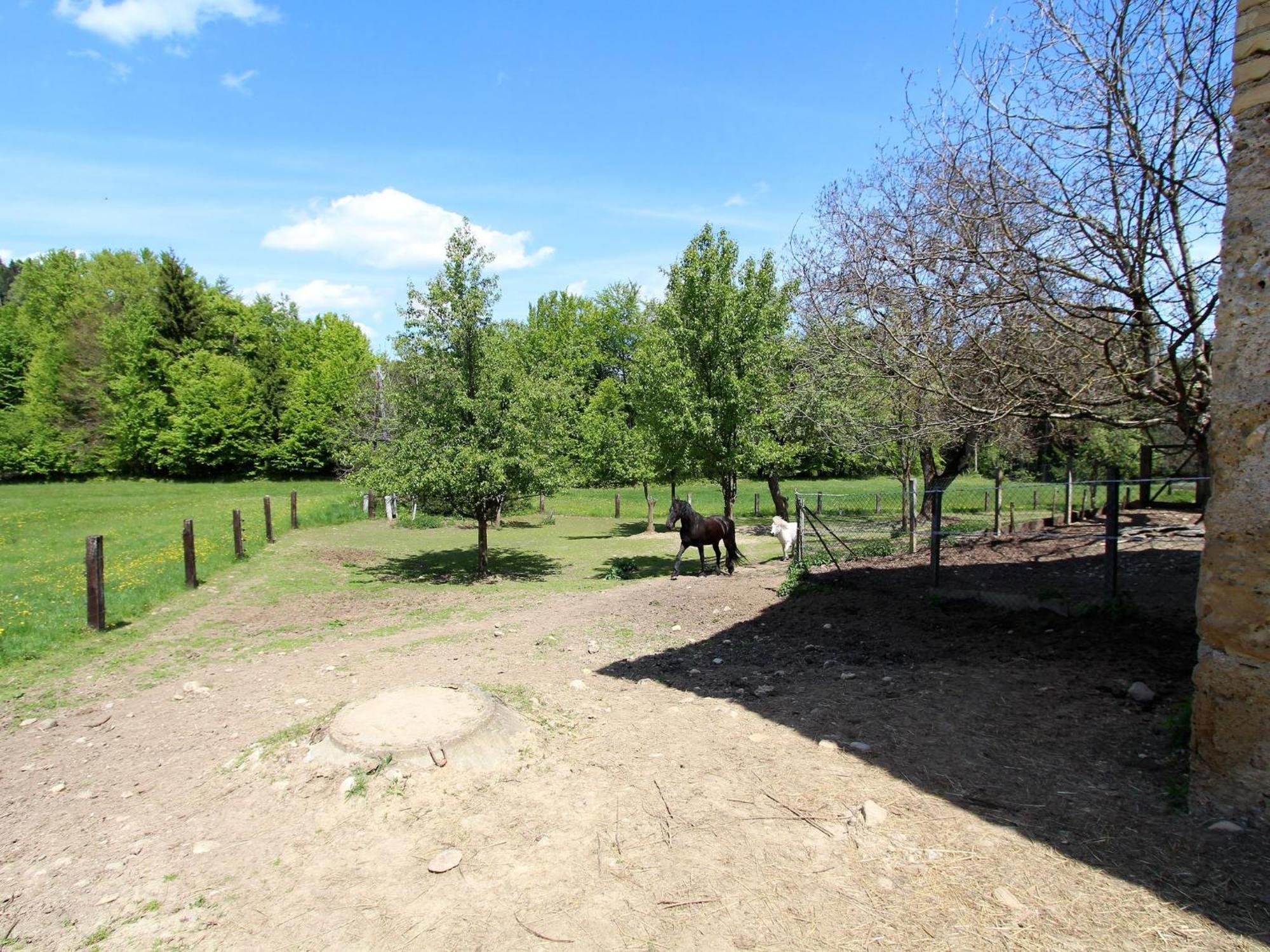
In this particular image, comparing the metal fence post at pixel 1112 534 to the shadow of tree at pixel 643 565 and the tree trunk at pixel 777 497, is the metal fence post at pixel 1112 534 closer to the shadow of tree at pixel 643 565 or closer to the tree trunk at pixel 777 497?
the shadow of tree at pixel 643 565

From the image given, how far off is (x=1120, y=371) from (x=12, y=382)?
Answer: 72231 mm

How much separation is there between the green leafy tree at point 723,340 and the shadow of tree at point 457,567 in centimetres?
503

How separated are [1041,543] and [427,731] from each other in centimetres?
1203

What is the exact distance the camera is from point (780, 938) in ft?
10.3

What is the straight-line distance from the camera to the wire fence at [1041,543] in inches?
336

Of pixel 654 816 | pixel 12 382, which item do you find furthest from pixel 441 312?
pixel 12 382

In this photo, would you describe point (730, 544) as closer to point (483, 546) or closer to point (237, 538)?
point (483, 546)

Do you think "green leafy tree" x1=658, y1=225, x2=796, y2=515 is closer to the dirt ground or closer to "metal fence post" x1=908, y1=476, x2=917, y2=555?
"metal fence post" x1=908, y1=476, x2=917, y2=555

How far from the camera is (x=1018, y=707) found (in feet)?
18.5

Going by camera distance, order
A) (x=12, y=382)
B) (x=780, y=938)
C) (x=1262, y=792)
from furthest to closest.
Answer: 1. (x=12, y=382)
2. (x=1262, y=792)
3. (x=780, y=938)

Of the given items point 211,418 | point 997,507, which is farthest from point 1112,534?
point 211,418

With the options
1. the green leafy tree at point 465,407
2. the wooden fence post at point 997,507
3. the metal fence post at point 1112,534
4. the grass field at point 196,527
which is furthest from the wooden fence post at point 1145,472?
the green leafy tree at point 465,407

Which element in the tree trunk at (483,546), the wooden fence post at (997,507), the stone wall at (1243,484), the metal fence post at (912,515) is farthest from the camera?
the tree trunk at (483,546)

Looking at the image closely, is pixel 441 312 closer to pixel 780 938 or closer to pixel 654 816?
pixel 654 816
